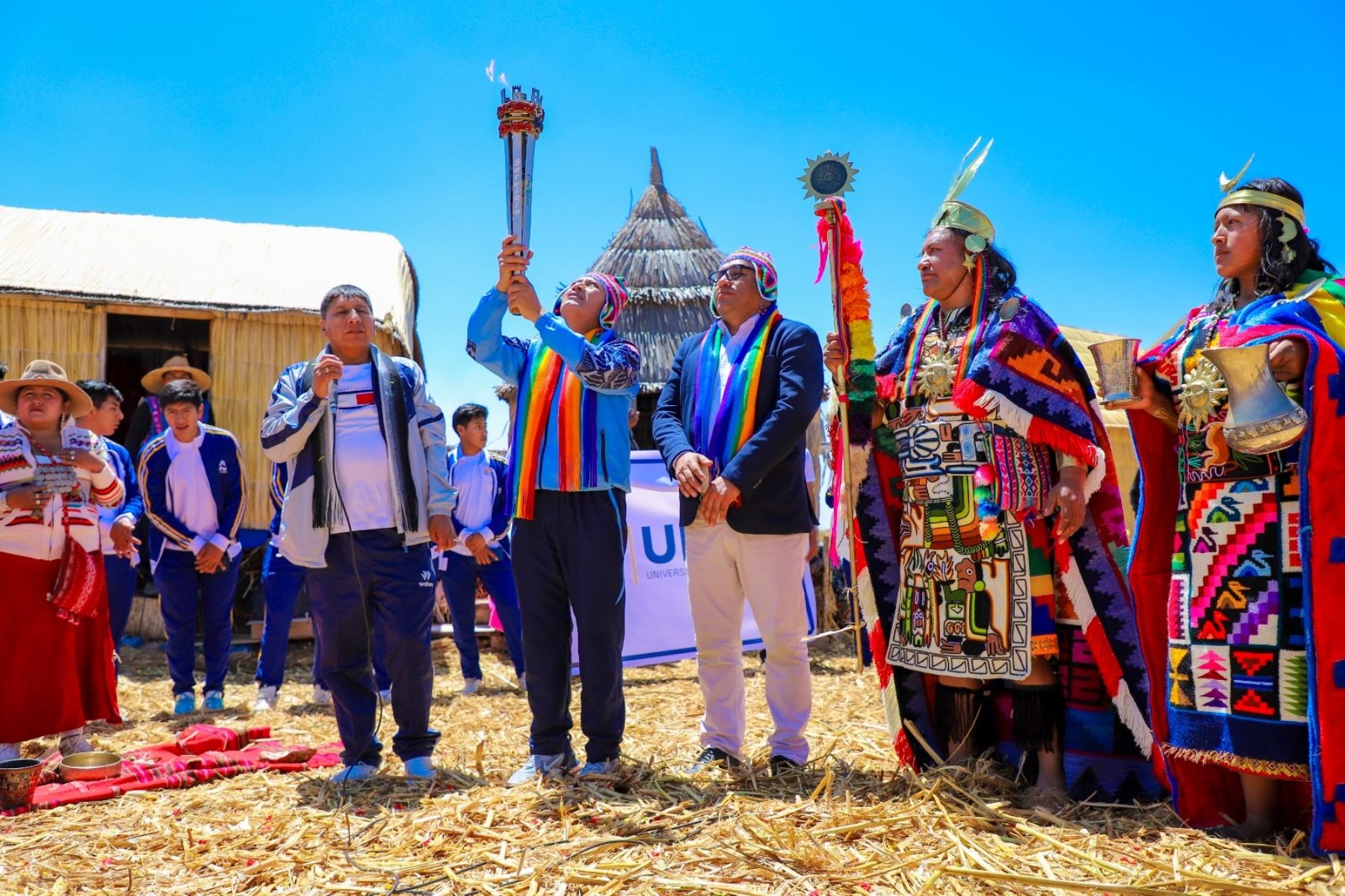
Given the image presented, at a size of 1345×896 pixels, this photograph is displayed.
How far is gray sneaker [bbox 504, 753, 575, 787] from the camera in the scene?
429 centimetres

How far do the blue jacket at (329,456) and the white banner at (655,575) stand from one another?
3.46 m

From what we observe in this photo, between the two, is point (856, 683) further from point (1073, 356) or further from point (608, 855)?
point (608, 855)

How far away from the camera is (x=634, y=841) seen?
3379 mm

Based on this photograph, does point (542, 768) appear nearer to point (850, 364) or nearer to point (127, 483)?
point (850, 364)

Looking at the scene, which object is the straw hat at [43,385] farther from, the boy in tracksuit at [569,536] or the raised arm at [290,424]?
the boy in tracksuit at [569,536]

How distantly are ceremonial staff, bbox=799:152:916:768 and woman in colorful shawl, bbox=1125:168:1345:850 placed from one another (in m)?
1.19

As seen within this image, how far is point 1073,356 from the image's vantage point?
13.3 feet

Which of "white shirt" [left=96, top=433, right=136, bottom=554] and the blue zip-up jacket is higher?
the blue zip-up jacket

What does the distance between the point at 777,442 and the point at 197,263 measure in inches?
342

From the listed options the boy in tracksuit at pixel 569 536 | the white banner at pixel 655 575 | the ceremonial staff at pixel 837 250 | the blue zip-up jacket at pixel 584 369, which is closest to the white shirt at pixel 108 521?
the blue zip-up jacket at pixel 584 369

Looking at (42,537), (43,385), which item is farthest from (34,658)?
(43,385)

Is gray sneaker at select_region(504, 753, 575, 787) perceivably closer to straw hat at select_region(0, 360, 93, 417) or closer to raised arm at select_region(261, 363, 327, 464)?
raised arm at select_region(261, 363, 327, 464)

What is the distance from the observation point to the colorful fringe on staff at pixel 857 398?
180 inches

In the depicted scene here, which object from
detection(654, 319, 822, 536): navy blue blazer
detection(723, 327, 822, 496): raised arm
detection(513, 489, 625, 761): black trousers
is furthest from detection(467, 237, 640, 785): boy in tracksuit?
detection(723, 327, 822, 496): raised arm
